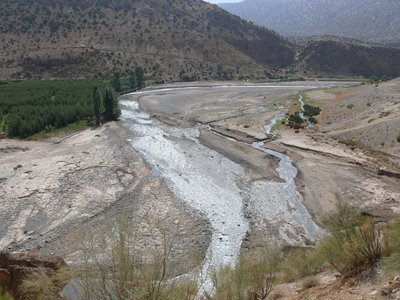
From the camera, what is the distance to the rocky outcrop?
19.4m

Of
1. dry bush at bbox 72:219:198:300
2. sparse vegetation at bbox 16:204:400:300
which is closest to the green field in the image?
sparse vegetation at bbox 16:204:400:300

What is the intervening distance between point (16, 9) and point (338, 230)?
144092 mm

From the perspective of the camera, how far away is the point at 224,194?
37531 millimetres

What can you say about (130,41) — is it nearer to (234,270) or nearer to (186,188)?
(186,188)

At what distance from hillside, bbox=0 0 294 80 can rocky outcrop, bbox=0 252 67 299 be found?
9604cm

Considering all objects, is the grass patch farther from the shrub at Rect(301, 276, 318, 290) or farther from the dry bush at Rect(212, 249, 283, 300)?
the shrub at Rect(301, 276, 318, 290)

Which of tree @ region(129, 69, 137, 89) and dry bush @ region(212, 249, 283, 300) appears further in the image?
tree @ region(129, 69, 137, 89)

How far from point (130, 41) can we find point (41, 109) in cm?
7412

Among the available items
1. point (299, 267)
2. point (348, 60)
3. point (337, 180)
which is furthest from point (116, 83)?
point (348, 60)

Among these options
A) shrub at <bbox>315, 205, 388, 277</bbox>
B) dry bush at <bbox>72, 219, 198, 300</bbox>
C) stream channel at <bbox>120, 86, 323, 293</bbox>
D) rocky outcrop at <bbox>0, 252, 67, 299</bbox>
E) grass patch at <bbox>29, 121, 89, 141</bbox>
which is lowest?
stream channel at <bbox>120, 86, 323, 293</bbox>

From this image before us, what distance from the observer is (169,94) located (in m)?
91.9

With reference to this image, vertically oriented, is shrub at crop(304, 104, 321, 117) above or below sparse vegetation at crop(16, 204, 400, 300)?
below

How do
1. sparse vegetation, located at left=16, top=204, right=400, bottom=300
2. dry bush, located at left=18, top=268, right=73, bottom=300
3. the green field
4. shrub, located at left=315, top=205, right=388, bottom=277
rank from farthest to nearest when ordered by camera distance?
1. the green field
2. shrub, located at left=315, top=205, right=388, bottom=277
3. dry bush, located at left=18, top=268, right=73, bottom=300
4. sparse vegetation, located at left=16, top=204, right=400, bottom=300

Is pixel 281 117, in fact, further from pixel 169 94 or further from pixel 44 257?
pixel 44 257
